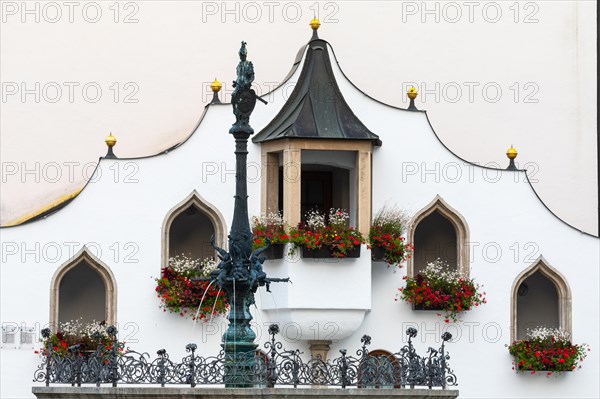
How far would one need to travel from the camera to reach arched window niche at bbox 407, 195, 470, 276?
34125 mm

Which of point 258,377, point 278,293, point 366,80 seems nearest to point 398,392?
point 258,377

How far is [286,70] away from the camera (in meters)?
36.2

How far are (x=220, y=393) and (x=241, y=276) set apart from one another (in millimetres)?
1698

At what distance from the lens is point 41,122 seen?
35906mm

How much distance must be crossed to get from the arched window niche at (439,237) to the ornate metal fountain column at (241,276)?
8575 mm

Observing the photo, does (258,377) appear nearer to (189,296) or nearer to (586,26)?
(189,296)

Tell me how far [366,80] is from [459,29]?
1.90m

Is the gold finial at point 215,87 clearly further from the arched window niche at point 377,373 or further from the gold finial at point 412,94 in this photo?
the arched window niche at point 377,373

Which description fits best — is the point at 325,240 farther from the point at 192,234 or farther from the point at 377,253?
the point at 192,234

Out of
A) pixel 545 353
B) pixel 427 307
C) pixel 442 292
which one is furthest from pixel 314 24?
pixel 545 353

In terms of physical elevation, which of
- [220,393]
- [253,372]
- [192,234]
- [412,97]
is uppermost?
[412,97]

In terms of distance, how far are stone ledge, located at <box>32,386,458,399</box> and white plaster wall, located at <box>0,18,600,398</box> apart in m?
7.40

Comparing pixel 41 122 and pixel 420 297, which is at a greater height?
pixel 41 122

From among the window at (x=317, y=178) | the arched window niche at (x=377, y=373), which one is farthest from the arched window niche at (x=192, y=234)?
the arched window niche at (x=377, y=373)
